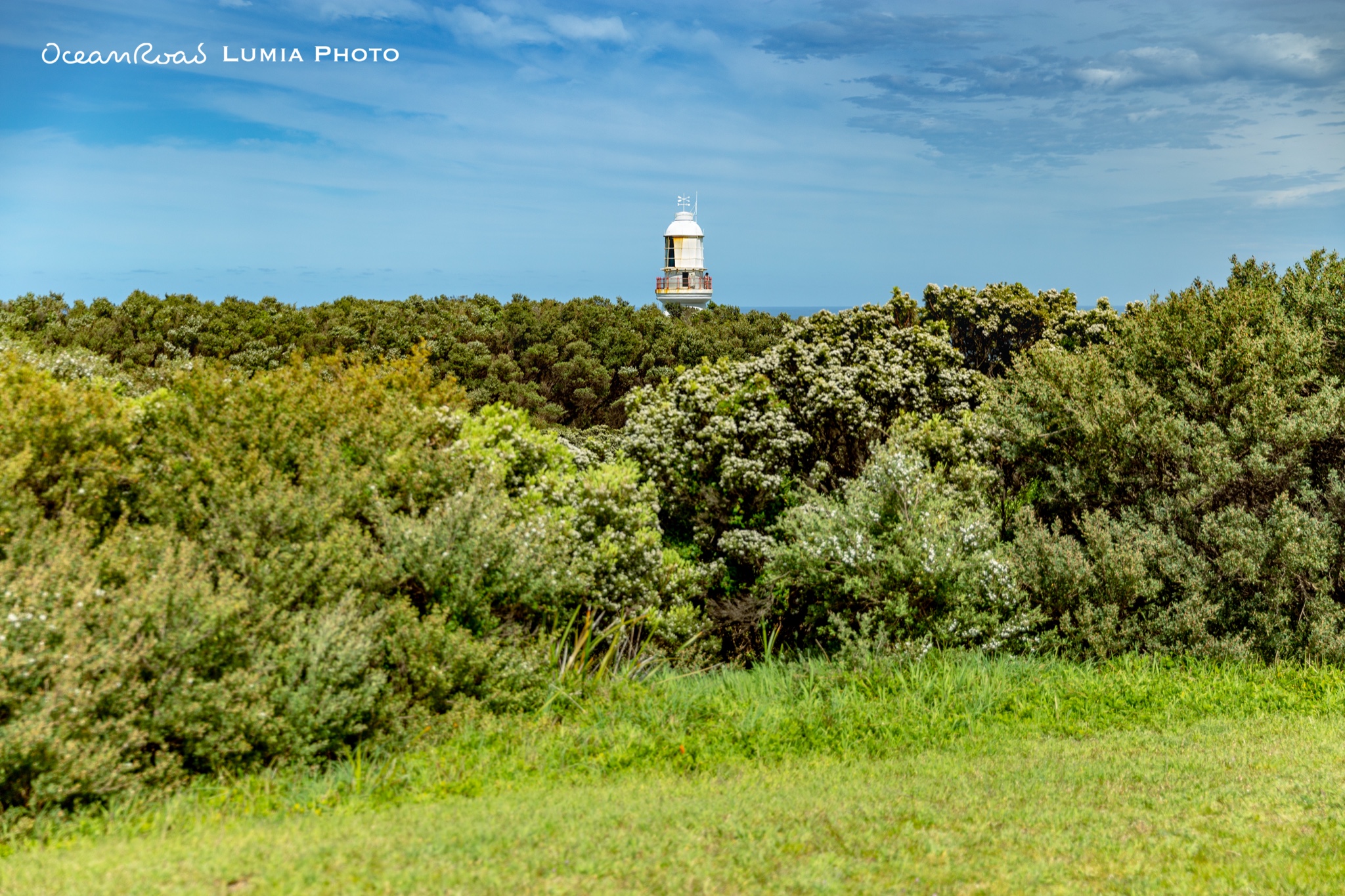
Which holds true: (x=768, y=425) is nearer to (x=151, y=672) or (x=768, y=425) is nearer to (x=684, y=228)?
(x=151, y=672)

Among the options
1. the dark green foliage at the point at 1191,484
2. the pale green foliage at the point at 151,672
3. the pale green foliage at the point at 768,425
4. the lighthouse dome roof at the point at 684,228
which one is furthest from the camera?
the lighthouse dome roof at the point at 684,228

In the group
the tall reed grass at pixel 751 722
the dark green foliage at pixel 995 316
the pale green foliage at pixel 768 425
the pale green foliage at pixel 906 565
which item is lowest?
the tall reed grass at pixel 751 722

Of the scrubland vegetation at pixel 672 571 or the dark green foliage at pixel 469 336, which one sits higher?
the dark green foliage at pixel 469 336

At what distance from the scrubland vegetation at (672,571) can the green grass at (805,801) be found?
72mm

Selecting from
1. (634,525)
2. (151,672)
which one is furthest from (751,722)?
(151,672)

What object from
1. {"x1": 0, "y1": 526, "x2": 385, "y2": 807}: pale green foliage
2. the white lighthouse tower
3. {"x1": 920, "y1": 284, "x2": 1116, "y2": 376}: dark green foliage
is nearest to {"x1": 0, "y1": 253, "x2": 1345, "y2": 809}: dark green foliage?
{"x1": 0, "y1": 526, "x2": 385, "y2": 807}: pale green foliage

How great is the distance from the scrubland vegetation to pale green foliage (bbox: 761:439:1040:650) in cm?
6

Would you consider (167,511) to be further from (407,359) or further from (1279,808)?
(1279,808)

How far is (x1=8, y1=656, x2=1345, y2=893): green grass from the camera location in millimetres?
5816

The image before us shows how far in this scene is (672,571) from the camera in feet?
48.4

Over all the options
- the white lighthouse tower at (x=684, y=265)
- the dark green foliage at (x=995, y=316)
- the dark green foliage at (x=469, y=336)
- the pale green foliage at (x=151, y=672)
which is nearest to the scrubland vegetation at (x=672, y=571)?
the pale green foliage at (x=151, y=672)

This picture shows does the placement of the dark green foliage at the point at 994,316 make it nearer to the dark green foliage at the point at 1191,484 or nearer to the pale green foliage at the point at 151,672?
the dark green foliage at the point at 1191,484

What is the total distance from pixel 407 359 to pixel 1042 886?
11.7 metres

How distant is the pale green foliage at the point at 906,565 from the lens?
12.1 metres
